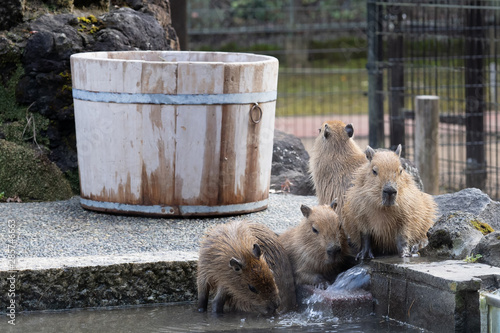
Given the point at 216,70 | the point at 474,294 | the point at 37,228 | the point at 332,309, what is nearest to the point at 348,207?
the point at 332,309

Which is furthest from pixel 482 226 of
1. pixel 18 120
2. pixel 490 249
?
pixel 18 120

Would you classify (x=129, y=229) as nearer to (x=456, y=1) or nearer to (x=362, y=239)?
(x=362, y=239)

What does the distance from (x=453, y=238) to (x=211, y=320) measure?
141cm

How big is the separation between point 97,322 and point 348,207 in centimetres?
155

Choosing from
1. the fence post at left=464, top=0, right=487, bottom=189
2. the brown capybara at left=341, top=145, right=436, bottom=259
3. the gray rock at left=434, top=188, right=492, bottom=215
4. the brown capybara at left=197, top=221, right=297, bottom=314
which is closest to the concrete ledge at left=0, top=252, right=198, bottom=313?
the brown capybara at left=197, top=221, right=297, bottom=314

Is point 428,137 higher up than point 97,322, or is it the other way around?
point 428,137

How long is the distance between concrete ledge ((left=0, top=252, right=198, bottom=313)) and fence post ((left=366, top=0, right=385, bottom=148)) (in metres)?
4.90

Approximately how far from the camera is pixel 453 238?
4324mm

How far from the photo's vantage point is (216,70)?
5.43 meters

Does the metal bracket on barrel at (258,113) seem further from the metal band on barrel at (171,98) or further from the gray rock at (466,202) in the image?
the gray rock at (466,202)

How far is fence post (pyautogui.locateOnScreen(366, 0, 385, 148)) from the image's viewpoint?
892 cm

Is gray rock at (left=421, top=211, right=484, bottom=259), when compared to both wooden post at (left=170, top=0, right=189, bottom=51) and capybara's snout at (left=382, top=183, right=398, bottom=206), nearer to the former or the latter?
capybara's snout at (left=382, top=183, right=398, bottom=206)

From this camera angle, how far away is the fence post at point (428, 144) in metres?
8.00

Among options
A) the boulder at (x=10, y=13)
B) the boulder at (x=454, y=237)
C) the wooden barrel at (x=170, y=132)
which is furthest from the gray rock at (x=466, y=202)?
the boulder at (x=10, y=13)
